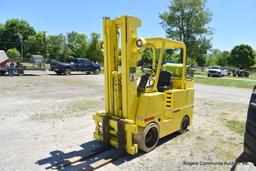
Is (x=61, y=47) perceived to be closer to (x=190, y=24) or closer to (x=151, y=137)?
(x=190, y=24)

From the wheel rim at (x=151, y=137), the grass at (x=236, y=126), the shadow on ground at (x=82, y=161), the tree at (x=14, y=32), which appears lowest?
the shadow on ground at (x=82, y=161)

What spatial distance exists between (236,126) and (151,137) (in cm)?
339

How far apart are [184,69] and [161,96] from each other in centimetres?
126

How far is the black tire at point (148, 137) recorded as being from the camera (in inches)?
199

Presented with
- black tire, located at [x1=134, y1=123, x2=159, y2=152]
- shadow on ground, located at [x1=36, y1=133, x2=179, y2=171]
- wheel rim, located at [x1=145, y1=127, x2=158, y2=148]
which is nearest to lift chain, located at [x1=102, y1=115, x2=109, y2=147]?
shadow on ground, located at [x1=36, y1=133, x2=179, y2=171]

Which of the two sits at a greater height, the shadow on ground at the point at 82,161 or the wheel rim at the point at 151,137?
the wheel rim at the point at 151,137

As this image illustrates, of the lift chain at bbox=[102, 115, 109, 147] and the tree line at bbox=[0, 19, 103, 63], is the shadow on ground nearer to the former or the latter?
the lift chain at bbox=[102, 115, 109, 147]

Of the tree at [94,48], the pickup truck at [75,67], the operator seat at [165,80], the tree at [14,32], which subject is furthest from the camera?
the tree at [14,32]

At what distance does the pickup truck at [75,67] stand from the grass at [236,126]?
77.2ft

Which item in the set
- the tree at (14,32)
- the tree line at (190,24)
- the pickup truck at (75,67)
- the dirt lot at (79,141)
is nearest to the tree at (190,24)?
the tree line at (190,24)

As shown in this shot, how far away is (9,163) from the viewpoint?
15.2ft

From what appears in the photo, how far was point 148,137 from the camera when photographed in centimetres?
537

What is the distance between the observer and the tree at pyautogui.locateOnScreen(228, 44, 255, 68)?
226ft

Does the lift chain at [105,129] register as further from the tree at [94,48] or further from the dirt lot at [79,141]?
the tree at [94,48]
